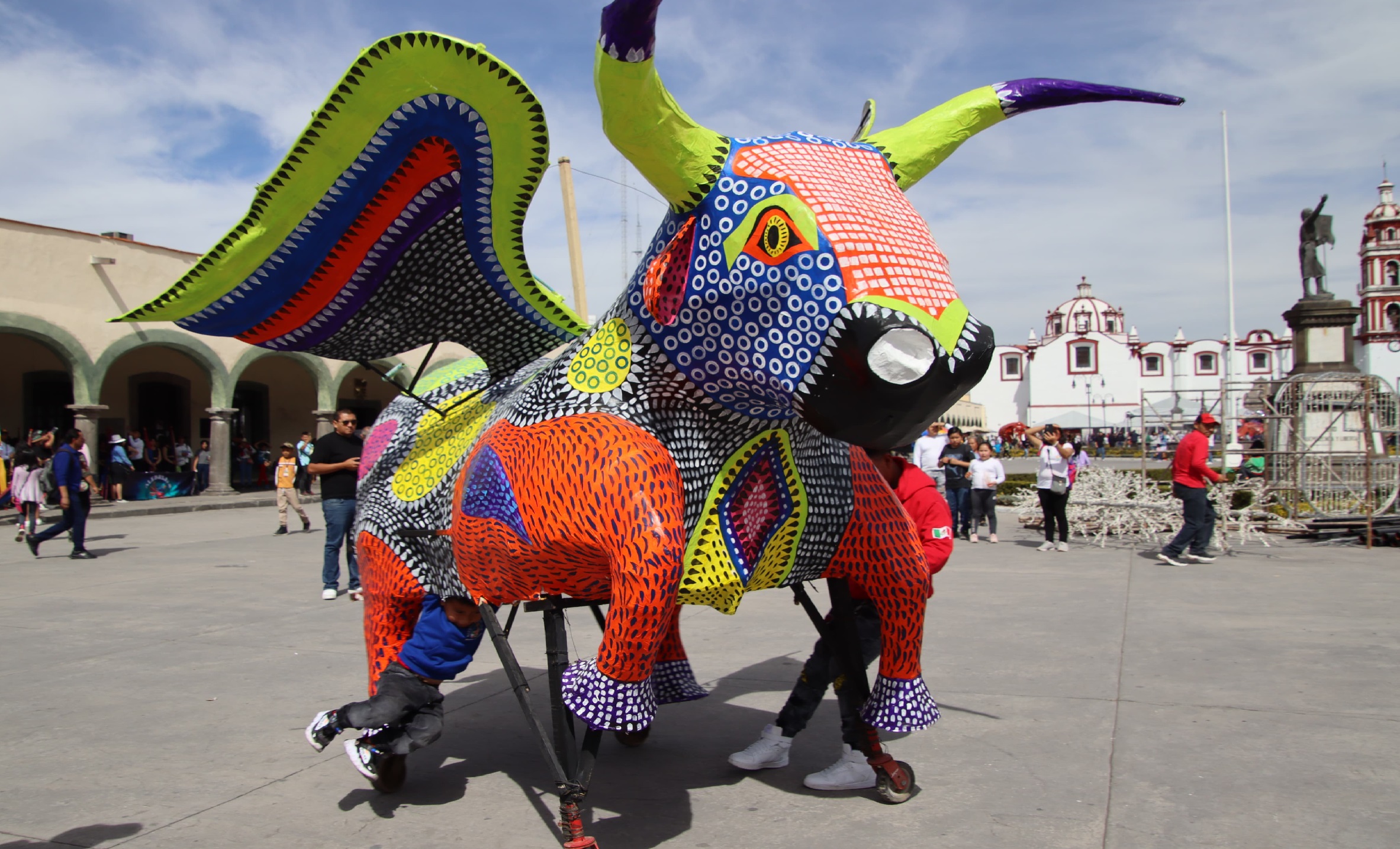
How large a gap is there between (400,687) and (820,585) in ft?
19.5

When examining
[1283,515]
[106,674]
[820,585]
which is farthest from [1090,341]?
[106,674]

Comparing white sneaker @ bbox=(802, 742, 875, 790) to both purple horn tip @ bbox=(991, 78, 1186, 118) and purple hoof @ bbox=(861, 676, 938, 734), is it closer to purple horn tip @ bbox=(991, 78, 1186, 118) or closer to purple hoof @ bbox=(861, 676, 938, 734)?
purple hoof @ bbox=(861, 676, 938, 734)

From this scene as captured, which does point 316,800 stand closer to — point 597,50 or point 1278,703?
point 597,50

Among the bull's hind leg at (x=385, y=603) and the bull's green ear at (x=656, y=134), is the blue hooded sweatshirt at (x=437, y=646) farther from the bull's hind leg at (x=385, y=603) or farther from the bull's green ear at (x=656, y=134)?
the bull's green ear at (x=656, y=134)

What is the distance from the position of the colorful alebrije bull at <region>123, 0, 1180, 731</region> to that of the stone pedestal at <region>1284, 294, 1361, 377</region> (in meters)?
16.1

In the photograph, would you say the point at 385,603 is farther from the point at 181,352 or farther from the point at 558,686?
the point at 181,352

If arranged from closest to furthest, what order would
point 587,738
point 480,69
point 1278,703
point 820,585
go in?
point 480,69 → point 587,738 → point 1278,703 → point 820,585

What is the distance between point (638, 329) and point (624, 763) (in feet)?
6.44

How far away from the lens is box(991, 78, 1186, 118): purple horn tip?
2961 mm

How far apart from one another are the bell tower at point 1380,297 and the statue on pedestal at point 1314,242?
1374 inches

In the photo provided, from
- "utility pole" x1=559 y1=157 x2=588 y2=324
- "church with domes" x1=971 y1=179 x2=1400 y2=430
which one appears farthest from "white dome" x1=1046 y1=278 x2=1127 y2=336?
"utility pole" x1=559 y1=157 x2=588 y2=324

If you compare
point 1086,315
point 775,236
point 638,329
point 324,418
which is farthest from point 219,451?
point 1086,315

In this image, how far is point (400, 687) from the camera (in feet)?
10.9

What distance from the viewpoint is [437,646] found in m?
3.38
